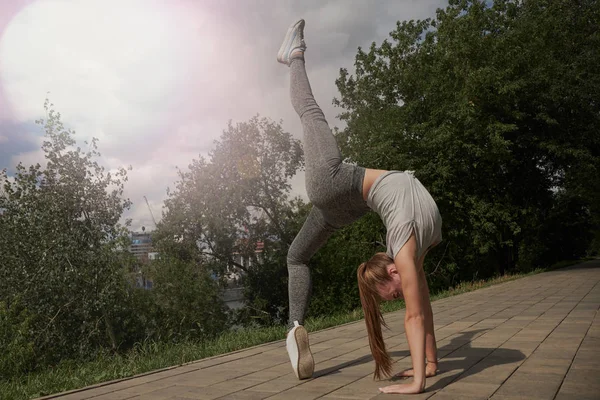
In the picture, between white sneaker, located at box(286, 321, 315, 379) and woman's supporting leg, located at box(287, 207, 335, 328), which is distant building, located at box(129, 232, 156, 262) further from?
white sneaker, located at box(286, 321, 315, 379)

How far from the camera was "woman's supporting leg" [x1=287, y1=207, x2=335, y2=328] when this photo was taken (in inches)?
127

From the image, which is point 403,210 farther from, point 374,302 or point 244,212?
point 244,212

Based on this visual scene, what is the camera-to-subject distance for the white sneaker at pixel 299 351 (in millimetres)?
3066

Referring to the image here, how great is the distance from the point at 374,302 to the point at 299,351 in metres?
0.58

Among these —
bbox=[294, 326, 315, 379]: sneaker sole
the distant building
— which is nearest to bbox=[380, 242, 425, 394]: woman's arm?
bbox=[294, 326, 315, 379]: sneaker sole

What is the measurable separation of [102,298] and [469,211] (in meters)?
12.6

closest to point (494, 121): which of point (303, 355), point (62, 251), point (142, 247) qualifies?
point (142, 247)

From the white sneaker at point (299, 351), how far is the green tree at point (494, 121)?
49.7 feet

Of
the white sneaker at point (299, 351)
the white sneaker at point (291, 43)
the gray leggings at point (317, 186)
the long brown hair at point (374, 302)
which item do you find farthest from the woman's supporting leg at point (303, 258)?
the white sneaker at point (291, 43)

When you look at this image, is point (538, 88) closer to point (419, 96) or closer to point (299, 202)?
point (419, 96)

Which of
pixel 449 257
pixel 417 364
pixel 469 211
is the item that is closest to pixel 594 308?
pixel 417 364

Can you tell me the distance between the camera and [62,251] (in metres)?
15.2

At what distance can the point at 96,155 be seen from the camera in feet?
56.9

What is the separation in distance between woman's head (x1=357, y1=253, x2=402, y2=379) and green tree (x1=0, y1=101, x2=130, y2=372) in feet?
44.9
